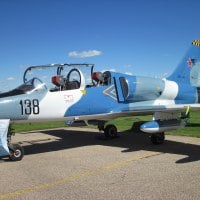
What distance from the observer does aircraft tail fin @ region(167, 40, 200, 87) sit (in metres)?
13.2

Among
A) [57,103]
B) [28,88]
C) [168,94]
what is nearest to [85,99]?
[57,103]

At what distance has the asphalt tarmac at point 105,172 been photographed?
553cm

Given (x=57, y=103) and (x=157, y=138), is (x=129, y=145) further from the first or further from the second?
(x=57, y=103)

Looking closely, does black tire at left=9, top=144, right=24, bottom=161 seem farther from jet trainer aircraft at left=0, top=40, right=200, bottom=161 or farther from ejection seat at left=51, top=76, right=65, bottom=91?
ejection seat at left=51, top=76, right=65, bottom=91

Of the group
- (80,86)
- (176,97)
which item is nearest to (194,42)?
(176,97)

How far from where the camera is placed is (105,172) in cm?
702

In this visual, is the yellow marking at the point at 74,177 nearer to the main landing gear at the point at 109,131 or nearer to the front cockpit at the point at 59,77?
the front cockpit at the point at 59,77

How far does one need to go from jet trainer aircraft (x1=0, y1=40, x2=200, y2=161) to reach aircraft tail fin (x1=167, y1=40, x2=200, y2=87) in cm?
124

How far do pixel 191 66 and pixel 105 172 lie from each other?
799 cm

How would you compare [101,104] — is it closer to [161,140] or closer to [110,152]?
[110,152]

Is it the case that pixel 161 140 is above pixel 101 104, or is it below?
below

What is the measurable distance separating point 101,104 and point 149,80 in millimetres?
2419

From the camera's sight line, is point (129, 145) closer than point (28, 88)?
No

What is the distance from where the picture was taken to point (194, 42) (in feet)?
43.7
